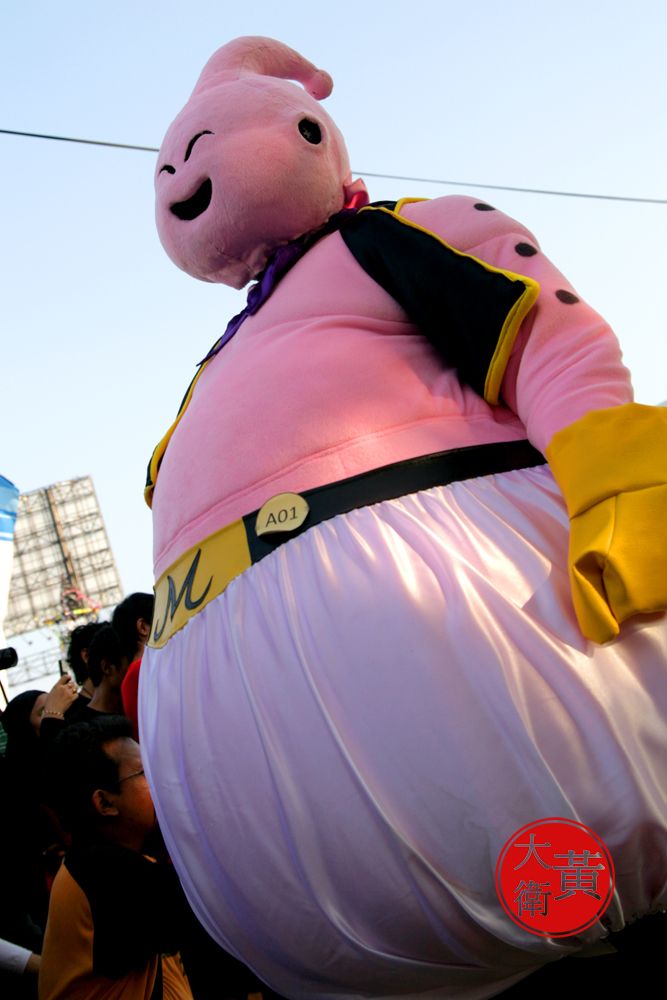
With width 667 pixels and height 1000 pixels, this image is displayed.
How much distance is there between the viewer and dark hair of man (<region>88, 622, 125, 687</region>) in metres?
3.22

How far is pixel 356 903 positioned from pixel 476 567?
44 cm

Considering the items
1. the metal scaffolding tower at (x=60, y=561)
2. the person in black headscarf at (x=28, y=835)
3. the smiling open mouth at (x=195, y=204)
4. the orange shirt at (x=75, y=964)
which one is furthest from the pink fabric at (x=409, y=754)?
the metal scaffolding tower at (x=60, y=561)

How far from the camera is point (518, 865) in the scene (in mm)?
1026

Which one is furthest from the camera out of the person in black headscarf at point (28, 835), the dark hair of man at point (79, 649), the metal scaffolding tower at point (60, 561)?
Answer: the metal scaffolding tower at point (60, 561)

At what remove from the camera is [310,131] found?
1728mm

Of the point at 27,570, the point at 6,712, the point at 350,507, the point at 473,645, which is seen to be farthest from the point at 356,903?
the point at 27,570

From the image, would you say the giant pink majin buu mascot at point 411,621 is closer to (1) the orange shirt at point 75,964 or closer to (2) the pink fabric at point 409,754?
(2) the pink fabric at point 409,754

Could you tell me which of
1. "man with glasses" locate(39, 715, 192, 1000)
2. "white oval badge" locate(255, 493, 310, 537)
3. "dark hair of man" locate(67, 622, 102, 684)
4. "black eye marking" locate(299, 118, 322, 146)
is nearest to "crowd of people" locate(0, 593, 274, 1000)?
"man with glasses" locate(39, 715, 192, 1000)

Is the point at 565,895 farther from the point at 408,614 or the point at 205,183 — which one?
the point at 205,183

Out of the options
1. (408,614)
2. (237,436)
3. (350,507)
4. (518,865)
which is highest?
(237,436)

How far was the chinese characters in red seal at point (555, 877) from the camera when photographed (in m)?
1.02

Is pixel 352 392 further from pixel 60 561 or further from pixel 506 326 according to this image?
pixel 60 561

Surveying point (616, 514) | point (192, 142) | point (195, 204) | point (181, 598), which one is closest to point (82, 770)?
point (181, 598)

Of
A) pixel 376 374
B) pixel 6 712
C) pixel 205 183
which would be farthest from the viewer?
pixel 6 712
